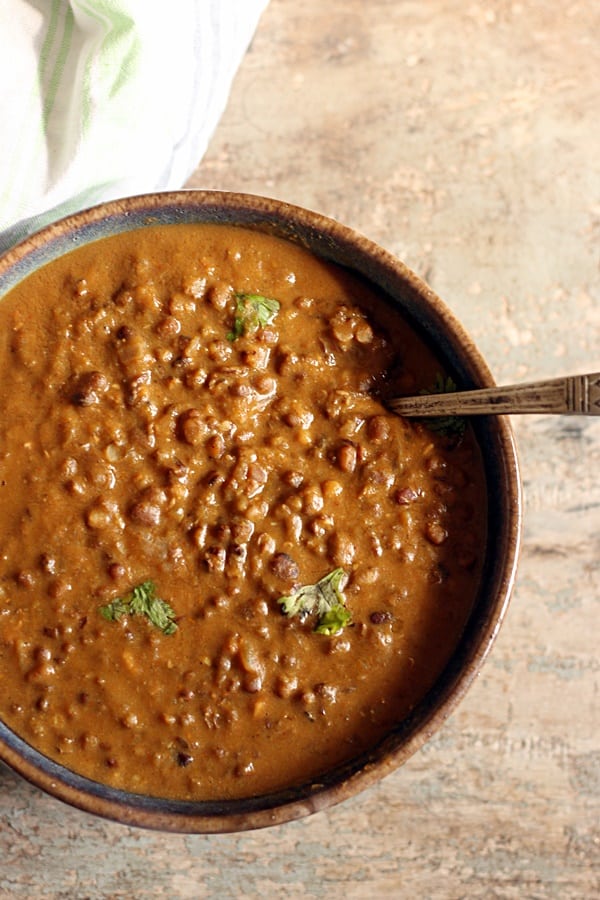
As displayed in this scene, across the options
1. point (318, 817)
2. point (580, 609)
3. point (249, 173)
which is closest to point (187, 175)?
point (249, 173)

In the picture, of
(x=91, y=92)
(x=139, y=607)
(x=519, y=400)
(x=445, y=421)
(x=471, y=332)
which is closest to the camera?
(x=519, y=400)

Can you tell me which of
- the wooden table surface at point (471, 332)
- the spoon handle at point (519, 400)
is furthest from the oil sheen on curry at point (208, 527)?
the wooden table surface at point (471, 332)

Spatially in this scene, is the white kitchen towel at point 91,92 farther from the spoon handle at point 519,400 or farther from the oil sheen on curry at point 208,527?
the spoon handle at point 519,400

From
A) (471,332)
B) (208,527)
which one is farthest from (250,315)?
(471,332)

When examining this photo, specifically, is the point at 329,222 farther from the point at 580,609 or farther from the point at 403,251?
the point at 580,609

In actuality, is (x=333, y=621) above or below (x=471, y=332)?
below

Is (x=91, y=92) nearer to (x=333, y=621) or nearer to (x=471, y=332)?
(x=471, y=332)

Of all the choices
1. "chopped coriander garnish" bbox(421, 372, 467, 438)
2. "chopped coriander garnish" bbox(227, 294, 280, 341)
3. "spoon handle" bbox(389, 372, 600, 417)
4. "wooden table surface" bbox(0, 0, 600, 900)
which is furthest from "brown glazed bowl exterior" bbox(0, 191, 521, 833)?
"wooden table surface" bbox(0, 0, 600, 900)
